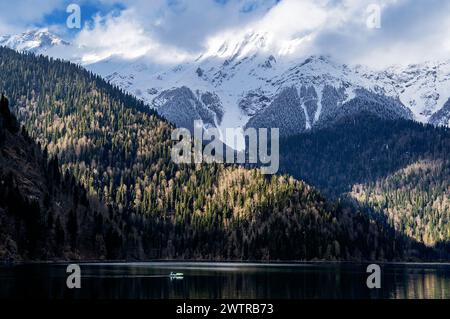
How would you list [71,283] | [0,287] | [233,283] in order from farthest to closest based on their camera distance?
[233,283] → [71,283] → [0,287]

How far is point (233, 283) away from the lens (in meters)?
146

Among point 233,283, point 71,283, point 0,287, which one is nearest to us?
point 0,287

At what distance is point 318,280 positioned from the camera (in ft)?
545

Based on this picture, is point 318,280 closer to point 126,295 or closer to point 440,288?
point 440,288
